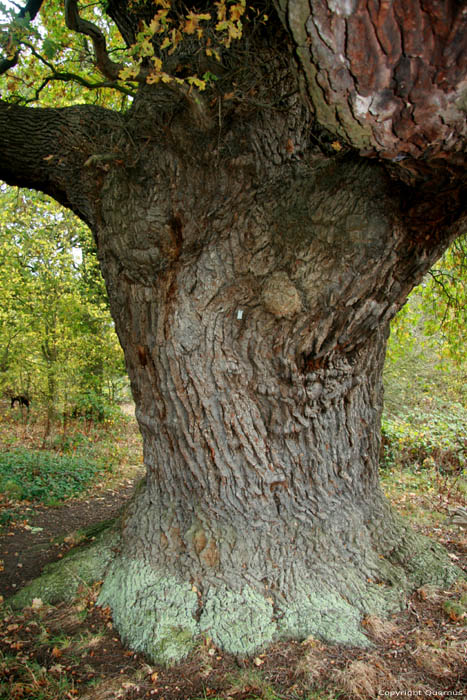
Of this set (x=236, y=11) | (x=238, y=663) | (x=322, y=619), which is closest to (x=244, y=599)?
(x=238, y=663)

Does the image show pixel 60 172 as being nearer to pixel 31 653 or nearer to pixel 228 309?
pixel 228 309

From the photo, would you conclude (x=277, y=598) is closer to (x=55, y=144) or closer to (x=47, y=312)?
(x=55, y=144)

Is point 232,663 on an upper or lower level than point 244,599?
lower

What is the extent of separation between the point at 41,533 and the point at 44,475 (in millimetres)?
2310

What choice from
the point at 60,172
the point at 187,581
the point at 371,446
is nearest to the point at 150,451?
the point at 187,581

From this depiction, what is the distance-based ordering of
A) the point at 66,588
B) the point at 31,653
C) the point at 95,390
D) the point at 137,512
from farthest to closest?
the point at 95,390, the point at 137,512, the point at 66,588, the point at 31,653

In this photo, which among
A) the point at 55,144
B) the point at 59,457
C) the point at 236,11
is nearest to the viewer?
the point at 236,11

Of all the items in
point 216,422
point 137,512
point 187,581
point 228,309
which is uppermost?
point 228,309

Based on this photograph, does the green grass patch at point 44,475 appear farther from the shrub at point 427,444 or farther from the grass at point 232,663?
the shrub at point 427,444

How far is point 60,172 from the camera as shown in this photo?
3764 mm

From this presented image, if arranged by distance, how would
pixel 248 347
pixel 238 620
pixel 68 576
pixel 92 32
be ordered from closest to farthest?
pixel 92 32, pixel 238 620, pixel 248 347, pixel 68 576

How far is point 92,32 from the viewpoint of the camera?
276 cm

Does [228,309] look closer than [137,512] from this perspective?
Yes

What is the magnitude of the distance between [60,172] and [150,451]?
2.47 metres
